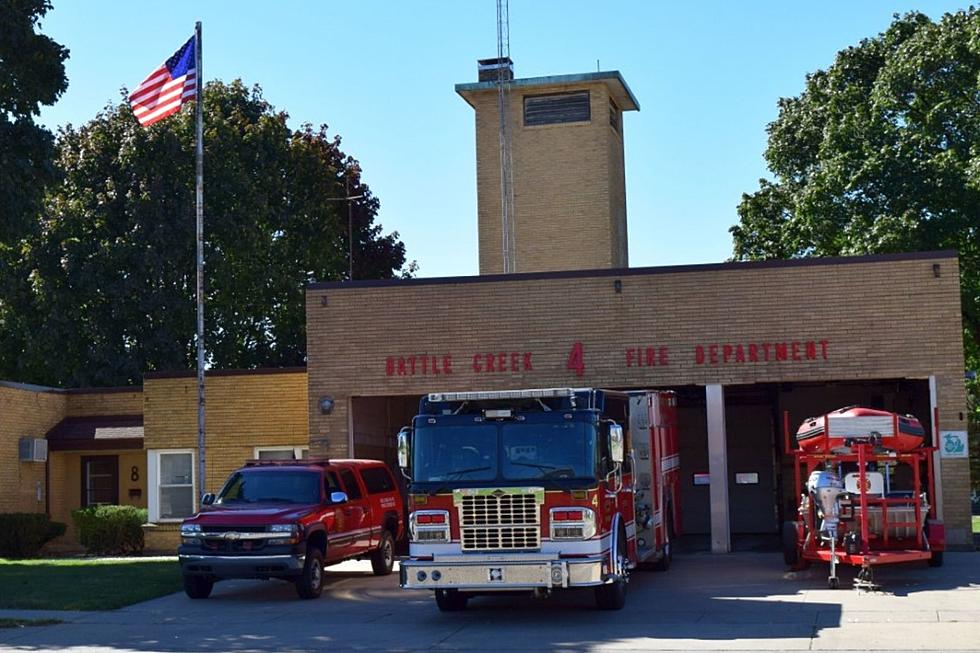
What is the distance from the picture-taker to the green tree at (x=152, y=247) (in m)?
43.2

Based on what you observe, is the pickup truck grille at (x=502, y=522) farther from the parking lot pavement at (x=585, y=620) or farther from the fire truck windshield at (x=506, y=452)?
the parking lot pavement at (x=585, y=620)

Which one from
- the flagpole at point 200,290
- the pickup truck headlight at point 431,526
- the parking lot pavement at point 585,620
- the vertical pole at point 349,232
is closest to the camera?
the parking lot pavement at point 585,620

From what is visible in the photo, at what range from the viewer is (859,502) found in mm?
19766

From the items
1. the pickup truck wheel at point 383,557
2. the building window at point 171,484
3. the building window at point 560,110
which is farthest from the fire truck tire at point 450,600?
the building window at point 560,110

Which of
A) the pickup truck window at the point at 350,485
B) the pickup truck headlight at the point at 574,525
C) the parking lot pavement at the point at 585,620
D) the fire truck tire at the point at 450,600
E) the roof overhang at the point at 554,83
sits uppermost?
the roof overhang at the point at 554,83

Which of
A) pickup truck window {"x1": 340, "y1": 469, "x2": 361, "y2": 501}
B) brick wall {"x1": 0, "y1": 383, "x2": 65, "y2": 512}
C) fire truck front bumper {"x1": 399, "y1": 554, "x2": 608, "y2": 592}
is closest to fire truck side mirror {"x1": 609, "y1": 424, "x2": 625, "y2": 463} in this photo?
fire truck front bumper {"x1": 399, "y1": 554, "x2": 608, "y2": 592}

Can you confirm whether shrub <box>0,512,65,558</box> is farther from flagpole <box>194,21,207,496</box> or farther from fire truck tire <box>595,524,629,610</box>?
fire truck tire <box>595,524,629,610</box>

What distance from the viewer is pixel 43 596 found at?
794 inches

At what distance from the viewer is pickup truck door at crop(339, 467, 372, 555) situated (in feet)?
70.0

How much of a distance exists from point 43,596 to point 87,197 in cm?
2608

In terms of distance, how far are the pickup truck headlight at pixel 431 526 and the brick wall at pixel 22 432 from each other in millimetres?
17349

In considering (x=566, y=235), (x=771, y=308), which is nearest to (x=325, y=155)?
(x=566, y=235)

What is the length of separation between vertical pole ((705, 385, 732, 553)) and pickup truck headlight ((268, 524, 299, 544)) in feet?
28.1

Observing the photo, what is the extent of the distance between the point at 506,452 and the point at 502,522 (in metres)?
0.88
